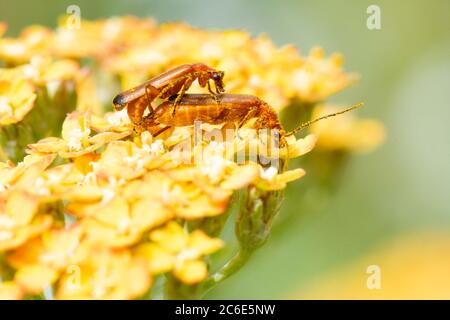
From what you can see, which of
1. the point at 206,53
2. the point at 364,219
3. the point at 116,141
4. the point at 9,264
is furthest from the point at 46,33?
the point at 364,219

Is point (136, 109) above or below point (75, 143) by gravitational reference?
above

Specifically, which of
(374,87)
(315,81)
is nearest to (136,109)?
(315,81)

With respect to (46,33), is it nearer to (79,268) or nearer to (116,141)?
(116,141)

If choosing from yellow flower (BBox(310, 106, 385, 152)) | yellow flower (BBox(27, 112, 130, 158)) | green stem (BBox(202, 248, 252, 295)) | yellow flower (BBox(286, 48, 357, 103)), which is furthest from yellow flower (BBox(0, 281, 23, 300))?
yellow flower (BBox(310, 106, 385, 152))

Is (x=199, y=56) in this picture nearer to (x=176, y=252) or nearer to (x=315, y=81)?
(x=315, y=81)

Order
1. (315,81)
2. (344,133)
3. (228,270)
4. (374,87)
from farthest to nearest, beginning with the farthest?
1. (374,87)
2. (344,133)
3. (315,81)
4. (228,270)

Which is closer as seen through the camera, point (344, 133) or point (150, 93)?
point (150, 93)
